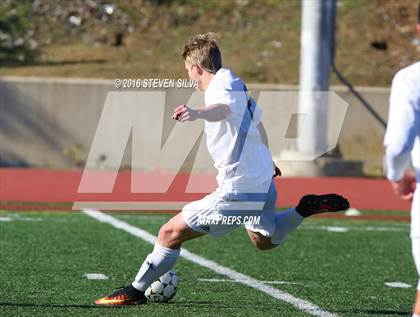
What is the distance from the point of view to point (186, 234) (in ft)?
21.2

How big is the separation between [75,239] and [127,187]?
5.28 metres

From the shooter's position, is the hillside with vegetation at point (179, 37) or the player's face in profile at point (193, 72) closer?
the player's face in profile at point (193, 72)

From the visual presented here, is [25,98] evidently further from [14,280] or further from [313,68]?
[14,280]

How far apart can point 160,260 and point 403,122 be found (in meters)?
2.18

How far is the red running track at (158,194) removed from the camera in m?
14.3

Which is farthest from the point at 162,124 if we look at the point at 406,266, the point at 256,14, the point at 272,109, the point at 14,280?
the point at 14,280

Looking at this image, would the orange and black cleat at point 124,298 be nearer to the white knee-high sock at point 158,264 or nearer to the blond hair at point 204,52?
the white knee-high sock at point 158,264

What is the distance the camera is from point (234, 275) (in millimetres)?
8297

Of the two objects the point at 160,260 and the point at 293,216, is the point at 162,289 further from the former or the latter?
the point at 293,216

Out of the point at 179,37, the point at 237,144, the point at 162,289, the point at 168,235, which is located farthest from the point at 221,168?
the point at 179,37

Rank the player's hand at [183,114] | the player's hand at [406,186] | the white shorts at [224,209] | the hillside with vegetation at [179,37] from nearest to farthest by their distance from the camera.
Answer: the player's hand at [406,186], the player's hand at [183,114], the white shorts at [224,209], the hillside with vegetation at [179,37]

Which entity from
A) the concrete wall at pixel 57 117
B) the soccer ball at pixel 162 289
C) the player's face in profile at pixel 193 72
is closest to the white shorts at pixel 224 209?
the soccer ball at pixel 162 289

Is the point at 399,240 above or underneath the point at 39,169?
above

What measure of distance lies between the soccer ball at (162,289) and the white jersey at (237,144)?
755 mm
